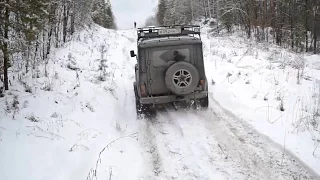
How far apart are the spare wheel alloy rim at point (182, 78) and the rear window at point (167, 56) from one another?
1.80 ft

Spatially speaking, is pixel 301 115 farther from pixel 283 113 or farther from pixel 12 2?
pixel 12 2

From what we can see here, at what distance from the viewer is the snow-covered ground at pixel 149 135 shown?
4832 millimetres

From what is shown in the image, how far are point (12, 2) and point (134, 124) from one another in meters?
4.48

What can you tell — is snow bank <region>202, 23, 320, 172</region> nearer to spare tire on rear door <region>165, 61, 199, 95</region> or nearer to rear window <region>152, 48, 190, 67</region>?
spare tire on rear door <region>165, 61, 199, 95</region>

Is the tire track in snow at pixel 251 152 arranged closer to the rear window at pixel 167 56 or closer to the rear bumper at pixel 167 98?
the rear bumper at pixel 167 98

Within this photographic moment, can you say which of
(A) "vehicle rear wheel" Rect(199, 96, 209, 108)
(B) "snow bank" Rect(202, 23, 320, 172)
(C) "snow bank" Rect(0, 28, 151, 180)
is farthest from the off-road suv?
(B) "snow bank" Rect(202, 23, 320, 172)

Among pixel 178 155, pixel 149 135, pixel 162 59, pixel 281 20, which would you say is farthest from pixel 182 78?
pixel 281 20

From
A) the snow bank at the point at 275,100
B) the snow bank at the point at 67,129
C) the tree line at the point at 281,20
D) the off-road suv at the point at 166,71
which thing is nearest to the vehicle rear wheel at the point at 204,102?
the off-road suv at the point at 166,71

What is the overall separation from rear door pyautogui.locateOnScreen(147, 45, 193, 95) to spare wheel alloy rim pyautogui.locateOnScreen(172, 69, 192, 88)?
49 cm

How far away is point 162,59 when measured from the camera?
7984mm

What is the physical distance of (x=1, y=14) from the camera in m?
7.07

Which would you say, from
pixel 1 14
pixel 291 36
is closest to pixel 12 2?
pixel 1 14

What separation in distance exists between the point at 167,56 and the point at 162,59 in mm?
170

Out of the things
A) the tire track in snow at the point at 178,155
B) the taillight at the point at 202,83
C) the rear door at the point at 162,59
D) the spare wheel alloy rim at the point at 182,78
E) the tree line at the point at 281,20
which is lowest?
the tire track in snow at the point at 178,155
